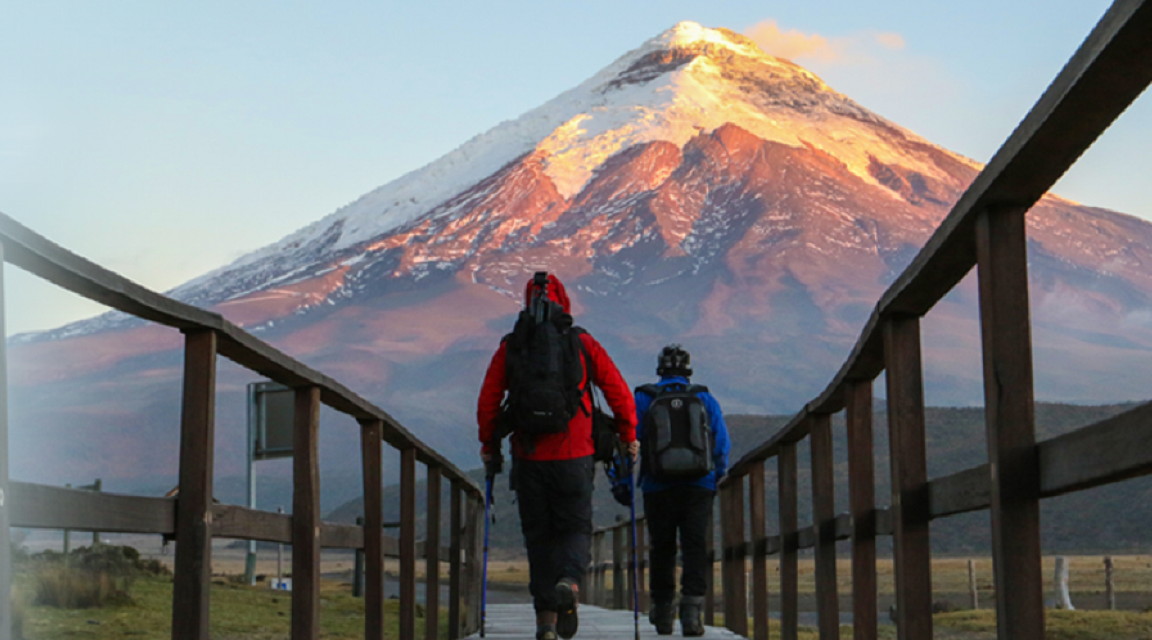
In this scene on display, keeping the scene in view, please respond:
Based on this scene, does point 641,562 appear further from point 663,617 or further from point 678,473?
point 678,473

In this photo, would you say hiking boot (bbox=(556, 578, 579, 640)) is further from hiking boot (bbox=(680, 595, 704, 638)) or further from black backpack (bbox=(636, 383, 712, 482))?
hiking boot (bbox=(680, 595, 704, 638))

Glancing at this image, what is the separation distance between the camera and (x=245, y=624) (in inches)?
369

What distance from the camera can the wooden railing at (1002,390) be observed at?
2.21 m

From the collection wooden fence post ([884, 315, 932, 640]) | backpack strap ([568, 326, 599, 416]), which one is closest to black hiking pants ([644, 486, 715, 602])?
backpack strap ([568, 326, 599, 416])

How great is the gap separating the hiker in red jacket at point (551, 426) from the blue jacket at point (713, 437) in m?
0.99

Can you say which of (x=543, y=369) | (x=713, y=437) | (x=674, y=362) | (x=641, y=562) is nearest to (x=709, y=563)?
(x=713, y=437)

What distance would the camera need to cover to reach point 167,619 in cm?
927

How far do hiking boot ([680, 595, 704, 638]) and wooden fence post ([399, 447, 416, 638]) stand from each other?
188 centimetres

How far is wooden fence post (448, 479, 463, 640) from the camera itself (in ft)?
26.8

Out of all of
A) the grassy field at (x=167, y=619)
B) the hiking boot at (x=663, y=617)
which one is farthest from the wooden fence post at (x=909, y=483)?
the grassy field at (x=167, y=619)

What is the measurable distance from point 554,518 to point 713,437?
49.4 inches

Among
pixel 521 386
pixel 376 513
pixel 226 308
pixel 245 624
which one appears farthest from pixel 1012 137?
pixel 226 308

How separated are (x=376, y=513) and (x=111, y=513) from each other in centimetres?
274

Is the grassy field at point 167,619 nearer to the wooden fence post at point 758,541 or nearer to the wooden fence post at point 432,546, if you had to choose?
the wooden fence post at point 432,546
